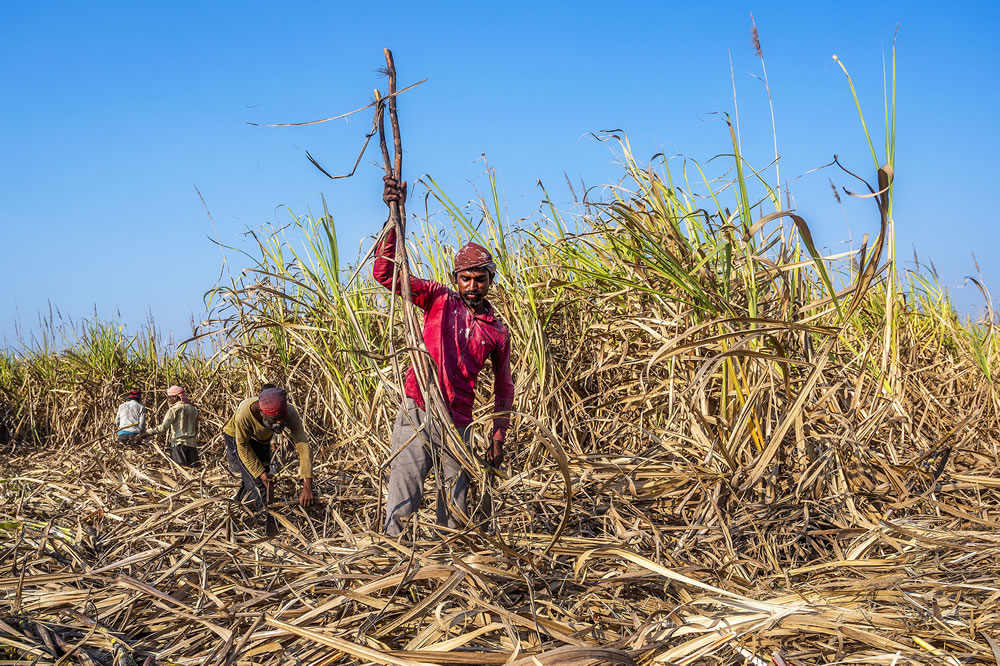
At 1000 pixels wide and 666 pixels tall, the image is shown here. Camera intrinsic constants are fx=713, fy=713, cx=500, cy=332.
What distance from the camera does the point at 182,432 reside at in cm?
484

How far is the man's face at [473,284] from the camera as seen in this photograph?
9.45ft

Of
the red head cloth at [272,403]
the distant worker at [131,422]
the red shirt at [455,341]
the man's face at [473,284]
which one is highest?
the man's face at [473,284]

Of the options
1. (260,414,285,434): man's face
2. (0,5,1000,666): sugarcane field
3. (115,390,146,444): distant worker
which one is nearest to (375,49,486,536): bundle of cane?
(0,5,1000,666): sugarcane field

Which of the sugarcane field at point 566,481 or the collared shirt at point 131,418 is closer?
the sugarcane field at point 566,481

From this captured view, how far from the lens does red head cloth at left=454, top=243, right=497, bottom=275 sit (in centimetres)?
286

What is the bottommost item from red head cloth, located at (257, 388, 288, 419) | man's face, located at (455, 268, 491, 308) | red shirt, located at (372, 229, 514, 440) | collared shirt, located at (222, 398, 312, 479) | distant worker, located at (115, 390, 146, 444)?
distant worker, located at (115, 390, 146, 444)

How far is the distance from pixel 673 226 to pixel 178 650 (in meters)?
2.46

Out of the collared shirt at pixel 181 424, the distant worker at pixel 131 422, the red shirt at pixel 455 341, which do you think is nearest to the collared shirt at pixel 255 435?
the red shirt at pixel 455 341

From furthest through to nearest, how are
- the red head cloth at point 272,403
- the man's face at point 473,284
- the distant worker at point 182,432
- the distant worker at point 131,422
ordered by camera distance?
the distant worker at point 131,422, the distant worker at point 182,432, the red head cloth at point 272,403, the man's face at point 473,284

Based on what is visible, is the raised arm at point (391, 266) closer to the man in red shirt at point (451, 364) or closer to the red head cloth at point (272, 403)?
the man in red shirt at point (451, 364)

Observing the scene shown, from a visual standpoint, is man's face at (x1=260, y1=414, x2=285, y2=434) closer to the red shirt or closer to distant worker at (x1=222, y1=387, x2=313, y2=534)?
distant worker at (x1=222, y1=387, x2=313, y2=534)

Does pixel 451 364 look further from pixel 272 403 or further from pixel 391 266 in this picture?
pixel 272 403

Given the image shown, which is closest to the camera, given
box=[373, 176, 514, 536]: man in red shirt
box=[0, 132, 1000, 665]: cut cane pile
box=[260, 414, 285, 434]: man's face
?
box=[0, 132, 1000, 665]: cut cane pile

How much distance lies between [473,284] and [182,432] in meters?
2.96
